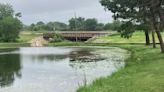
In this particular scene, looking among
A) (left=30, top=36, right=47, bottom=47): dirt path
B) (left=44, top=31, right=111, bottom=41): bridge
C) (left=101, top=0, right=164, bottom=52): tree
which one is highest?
(left=101, top=0, right=164, bottom=52): tree

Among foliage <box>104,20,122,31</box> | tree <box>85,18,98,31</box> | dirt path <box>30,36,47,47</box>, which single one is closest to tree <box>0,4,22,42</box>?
dirt path <box>30,36,47,47</box>

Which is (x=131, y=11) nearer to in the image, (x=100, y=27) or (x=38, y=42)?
(x=38, y=42)

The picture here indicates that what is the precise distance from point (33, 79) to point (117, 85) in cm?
1197

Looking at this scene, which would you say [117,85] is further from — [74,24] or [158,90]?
[74,24]

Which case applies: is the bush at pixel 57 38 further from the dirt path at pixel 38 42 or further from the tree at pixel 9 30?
the tree at pixel 9 30

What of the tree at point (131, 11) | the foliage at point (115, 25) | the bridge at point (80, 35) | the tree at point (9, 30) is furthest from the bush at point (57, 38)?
the tree at point (131, 11)

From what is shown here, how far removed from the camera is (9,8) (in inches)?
7052

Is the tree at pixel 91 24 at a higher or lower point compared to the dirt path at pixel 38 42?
higher

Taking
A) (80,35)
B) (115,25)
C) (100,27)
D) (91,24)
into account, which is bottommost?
(80,35)

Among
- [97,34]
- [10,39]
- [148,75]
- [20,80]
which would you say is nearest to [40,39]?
[10,39]

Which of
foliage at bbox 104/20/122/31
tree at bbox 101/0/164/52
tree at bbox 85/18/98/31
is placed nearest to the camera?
tree at bbox 101/0/164/52

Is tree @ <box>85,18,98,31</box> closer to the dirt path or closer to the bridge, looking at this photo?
the bridge

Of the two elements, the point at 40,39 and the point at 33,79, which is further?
the point at 40,39

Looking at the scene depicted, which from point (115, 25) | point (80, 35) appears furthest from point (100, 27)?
point (115, 25)
